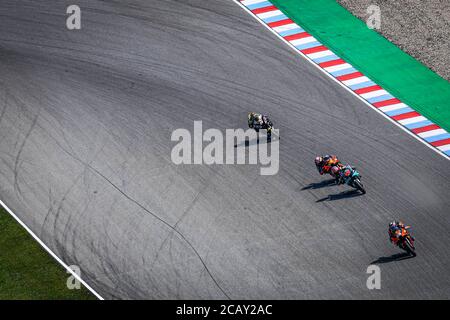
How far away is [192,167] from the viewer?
35875mm

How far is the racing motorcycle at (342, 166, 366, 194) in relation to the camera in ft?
114

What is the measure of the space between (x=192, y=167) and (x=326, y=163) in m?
5.37

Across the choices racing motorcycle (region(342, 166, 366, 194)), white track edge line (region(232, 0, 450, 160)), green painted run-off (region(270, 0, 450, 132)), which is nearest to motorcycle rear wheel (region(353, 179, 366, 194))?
racing motorcycle (region(342, 166, 366, 194))

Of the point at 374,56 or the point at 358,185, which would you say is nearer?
the point at 358,185

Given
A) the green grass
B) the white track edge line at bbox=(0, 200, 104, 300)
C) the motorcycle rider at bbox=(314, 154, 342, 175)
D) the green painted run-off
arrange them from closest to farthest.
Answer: the green grass
the white track edge line at bbox=(0, 200, 104, 300)
the motorcycle rider at bbox=(314, 154, 342, 175)
the green painted run-off

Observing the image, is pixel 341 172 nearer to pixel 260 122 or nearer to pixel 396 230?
pixel 396 230

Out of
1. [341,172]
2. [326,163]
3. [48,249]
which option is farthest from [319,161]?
[48,249]

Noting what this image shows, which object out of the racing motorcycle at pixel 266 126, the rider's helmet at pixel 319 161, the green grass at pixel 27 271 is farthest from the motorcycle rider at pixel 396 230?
the green grass at pixel 27 271

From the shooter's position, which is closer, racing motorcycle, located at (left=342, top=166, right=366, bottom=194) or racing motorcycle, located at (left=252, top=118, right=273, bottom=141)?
racing motorcycle, located at (left=342, top=166, right=366, bottom=194)

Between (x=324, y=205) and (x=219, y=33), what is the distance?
11816mm

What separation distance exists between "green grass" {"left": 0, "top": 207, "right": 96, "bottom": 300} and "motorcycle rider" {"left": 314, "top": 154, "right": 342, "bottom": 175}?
10.4 metres

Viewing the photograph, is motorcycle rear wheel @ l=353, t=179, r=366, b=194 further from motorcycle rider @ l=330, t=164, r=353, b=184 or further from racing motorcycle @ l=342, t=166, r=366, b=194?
motorcycle rider @ l=330, t=164, r=353, b=184
